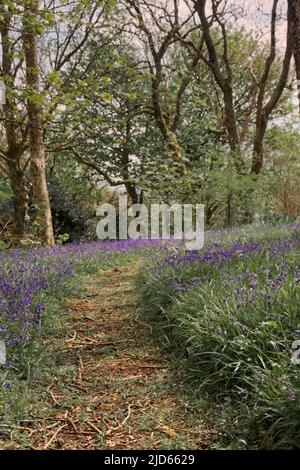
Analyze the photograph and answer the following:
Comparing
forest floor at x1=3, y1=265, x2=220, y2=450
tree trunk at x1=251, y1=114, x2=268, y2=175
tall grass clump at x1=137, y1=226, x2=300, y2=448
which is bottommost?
forest floor at x1=3, y1=265, x2=220, y2=450

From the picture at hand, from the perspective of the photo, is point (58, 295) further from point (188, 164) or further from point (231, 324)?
point (188, 164)

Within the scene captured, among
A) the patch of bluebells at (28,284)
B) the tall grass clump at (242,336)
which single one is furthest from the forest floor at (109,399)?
the patch of bluebells at (28,284)

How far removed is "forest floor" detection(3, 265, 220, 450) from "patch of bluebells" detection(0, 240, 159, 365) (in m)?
0.33

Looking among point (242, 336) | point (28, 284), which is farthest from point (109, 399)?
point (28, 284)

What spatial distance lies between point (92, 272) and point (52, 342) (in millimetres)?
3677

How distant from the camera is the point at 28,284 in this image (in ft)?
16.8

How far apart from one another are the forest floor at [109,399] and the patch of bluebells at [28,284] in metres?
0.33

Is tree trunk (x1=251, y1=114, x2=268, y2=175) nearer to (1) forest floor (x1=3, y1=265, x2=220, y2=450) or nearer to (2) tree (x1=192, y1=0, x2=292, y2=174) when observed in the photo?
(2) tree (x1=192, y1=0, x2=292, y2=174)

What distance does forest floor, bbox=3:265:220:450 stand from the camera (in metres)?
2.65

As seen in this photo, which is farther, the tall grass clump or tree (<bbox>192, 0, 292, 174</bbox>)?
tree (<bbox>192, 0, 292, 174</bbox>)

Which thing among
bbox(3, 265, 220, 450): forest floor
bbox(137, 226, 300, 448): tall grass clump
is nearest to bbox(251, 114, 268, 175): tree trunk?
bbox(137, 226, 300, 448): tall grass clump

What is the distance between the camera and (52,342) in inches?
168

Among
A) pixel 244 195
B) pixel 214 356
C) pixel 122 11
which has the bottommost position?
pixel 214 356

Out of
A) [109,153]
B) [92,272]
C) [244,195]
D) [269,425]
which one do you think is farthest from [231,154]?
[269,425]
